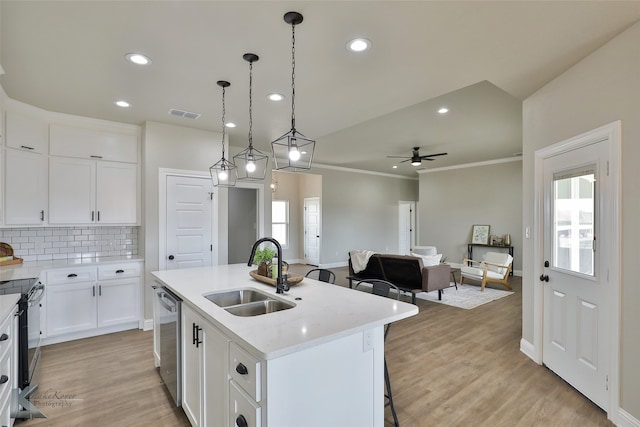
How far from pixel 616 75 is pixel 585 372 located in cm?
233

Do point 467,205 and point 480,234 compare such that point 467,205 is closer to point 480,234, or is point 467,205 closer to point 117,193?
point 480,234

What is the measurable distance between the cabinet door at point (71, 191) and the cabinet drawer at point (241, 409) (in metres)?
3.65

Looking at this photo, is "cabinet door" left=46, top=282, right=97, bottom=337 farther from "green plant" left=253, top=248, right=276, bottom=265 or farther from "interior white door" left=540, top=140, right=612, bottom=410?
"interior white door" left=540, top=140, right=612, bottom=410

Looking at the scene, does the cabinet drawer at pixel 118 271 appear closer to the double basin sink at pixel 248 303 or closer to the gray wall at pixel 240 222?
the double basin sink at pixel 248 303

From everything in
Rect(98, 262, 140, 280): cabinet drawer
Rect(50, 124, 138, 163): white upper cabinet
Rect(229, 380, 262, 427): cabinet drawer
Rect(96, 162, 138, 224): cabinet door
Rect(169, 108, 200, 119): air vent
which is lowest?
Rect(229, 380, 262, 427): cabinet drawer

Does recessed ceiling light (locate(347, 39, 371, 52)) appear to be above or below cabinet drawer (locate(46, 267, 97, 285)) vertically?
above

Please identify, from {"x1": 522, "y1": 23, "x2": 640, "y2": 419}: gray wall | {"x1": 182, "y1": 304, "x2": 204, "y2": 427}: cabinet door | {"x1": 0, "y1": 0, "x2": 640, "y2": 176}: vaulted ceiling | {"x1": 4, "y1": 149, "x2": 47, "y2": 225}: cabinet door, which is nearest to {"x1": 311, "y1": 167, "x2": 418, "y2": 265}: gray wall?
{"x1": 0, "y1": 0, "x2": 640, "y2": 176}: vaulted ceiling

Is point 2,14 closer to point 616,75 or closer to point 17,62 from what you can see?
point 17,62

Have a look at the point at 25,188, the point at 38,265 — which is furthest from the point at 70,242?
the point at 25,188

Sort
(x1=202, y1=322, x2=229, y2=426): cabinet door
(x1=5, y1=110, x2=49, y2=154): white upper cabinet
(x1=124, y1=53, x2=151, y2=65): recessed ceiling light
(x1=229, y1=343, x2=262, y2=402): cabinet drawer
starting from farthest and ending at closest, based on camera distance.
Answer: (x1=5, y1=110, x2=49, y2=154): white upper cabinet, (x1=124, y1=53, x2=151, y2=65): recessed ceiling light, (x1=202, y1=322, x2=229, y2=426): cabinet door, (x1=229, y1=343, x2=262, y2=402): cabinet drawer

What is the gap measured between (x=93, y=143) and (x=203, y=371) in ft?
12.0

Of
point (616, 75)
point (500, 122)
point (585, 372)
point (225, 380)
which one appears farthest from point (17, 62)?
point (500, 122)

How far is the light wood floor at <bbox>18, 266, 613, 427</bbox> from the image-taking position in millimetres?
2289

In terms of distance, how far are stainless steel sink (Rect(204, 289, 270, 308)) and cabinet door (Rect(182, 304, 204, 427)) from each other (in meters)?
0.23
